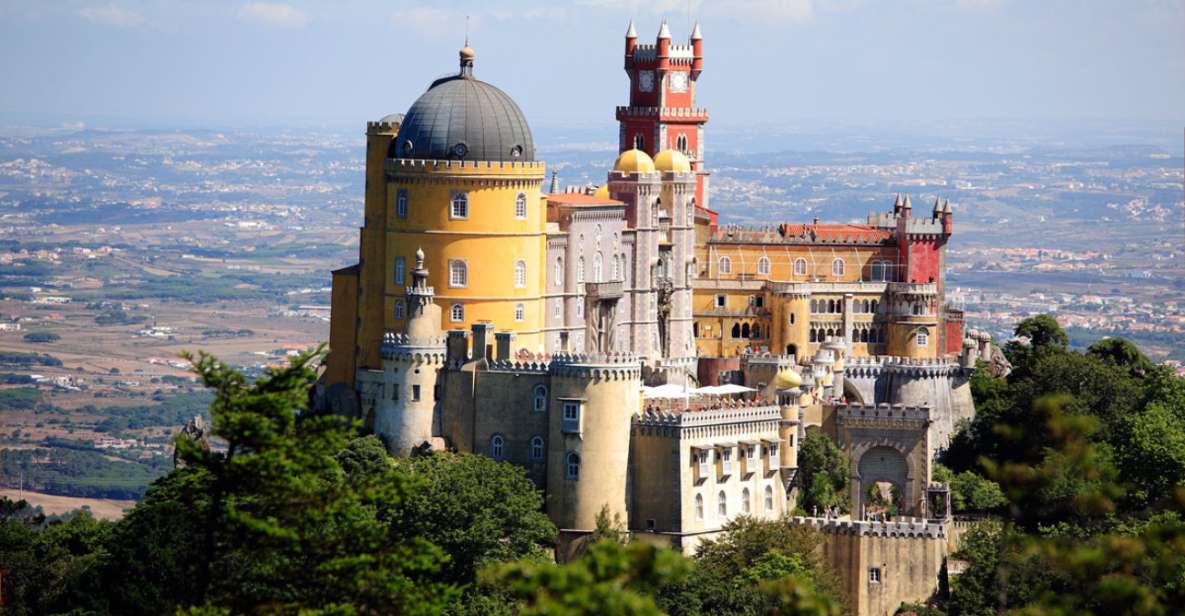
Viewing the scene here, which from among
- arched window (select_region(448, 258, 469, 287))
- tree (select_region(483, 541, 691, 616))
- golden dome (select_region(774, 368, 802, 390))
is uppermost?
arched window (select_region(448, 258, 469, 287))

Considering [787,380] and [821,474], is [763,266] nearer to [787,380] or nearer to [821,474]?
[787,380]

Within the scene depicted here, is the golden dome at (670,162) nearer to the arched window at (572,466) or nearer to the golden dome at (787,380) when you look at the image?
the golden dome at (787,380)

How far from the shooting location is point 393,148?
389 feet

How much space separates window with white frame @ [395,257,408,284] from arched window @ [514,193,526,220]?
212 inches

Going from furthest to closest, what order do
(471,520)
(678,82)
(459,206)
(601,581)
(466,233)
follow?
(678,82) → (466,233) → (459,206) → (471,520) → (601,581)

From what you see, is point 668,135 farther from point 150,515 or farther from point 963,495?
point 150,515

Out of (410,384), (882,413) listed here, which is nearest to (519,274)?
(410,384)

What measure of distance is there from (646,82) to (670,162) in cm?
1717

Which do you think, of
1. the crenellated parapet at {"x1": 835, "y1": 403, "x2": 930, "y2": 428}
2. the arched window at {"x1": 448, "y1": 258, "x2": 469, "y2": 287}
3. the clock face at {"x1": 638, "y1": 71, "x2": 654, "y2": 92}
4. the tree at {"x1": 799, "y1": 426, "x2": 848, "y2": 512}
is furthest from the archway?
the clock face at {"x1": 638, "y1": 71, "x2": 654, "y2": 92}

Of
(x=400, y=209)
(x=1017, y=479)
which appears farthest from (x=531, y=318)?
(x=1017, y=479)

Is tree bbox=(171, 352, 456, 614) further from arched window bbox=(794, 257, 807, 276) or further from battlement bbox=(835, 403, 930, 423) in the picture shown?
arched window bbox=(794, 257, 807, 276)

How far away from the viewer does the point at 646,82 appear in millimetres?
149750

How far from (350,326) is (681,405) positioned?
1709 centimetres

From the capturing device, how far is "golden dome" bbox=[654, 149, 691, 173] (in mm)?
133250
